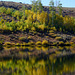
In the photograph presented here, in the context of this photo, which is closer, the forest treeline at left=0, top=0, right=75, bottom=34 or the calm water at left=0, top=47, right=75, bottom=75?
the calm water at left=0, top=47, right=75, bottom=75

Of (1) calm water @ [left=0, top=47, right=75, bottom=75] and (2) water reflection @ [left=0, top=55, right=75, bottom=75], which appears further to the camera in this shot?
(1) calm water @ [left=0, top=47, right=75, bottom=75]

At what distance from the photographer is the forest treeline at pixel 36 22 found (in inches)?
3300

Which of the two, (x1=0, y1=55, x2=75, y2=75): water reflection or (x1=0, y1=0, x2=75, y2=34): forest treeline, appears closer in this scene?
(x1=0, y1=55, x2=75, y2=75): water reflection

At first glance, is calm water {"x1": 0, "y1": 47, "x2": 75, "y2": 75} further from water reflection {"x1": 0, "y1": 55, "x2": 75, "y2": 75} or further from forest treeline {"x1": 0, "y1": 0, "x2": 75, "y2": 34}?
forest treeline {"x1": 0, "y1": 0, "x2": 75, "y2": 34}

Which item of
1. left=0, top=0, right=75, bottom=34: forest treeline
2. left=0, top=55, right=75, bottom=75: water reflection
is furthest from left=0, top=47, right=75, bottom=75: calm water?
left=0, top=0, right=75, bottom=34: forest treeline

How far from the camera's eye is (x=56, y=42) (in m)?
71.0

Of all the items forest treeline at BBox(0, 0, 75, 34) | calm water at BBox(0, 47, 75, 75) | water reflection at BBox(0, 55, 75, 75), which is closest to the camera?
water reflection at BBox(0, 55, 75, 75)

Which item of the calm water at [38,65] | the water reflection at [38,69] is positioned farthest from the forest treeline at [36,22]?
the water reflection at [38,69]

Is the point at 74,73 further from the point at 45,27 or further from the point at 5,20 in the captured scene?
the point at 5,20

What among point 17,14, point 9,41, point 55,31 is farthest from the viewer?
point 17,14

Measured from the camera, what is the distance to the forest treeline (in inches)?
3300

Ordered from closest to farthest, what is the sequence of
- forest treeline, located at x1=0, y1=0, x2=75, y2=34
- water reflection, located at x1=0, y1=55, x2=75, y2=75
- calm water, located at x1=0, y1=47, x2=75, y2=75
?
water reflection, located at x1=0, y1=55, x2=75, y2=75 → calm water, located at x1=0, y1=47, x2=75, y2=75 → forest treeline, located at x1=0, y1=0, x2=75, y2=34

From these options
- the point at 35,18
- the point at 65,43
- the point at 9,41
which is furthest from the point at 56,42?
the point at 35,18

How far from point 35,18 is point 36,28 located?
11.5 metres
